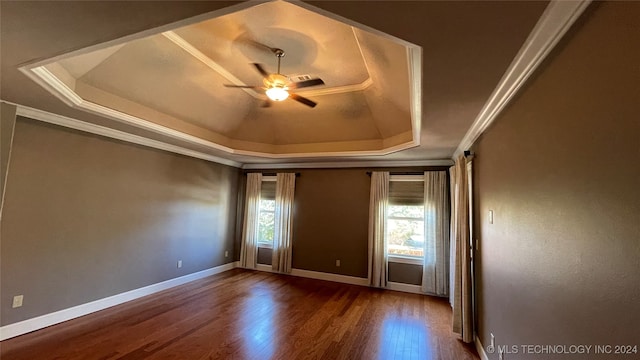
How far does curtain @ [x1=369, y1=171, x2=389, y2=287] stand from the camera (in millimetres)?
5250

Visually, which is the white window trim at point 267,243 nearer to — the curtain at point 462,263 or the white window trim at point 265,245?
the white window trim at point 265,245

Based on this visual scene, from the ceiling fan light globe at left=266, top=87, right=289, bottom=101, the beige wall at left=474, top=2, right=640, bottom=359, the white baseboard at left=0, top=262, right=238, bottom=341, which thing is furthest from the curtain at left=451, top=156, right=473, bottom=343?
the white baseboard at left=0, top=262, right=238, bottom=341

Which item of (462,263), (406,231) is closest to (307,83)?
(462,263)

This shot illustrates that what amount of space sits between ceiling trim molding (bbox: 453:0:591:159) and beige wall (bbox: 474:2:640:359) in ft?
0.18

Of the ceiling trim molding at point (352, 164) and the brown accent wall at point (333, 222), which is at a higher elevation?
the ceiling trim molding at point (352, 164)

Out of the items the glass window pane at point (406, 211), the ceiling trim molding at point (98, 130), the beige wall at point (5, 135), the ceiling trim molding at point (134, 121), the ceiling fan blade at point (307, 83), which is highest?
the ceiling fan blade at point (307, 83)

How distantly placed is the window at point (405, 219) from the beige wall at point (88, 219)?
3.77 m

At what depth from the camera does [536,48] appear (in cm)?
149

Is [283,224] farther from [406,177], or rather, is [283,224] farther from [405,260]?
[406,177]

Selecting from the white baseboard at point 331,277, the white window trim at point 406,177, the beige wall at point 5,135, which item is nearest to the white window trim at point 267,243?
the white baseboard at point 331,277

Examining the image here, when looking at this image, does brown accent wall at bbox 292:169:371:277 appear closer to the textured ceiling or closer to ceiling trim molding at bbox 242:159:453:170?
ceiling trim molding at bbox 242:159:453:170

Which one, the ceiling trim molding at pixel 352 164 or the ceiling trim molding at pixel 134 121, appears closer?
the ceiling trim molding at pixel 134 121

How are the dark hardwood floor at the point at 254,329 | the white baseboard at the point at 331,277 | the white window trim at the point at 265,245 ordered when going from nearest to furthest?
the dark hardwood floor at the point at 254,329 → the white baseboard at the point at 331,277 → the white window trim at the point at 265,245

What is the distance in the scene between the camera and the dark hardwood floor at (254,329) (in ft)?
9.33
